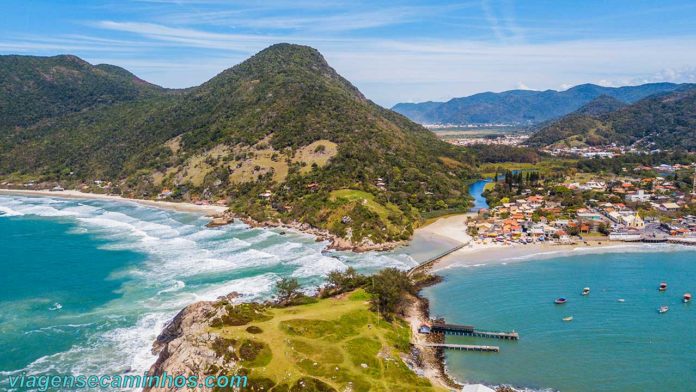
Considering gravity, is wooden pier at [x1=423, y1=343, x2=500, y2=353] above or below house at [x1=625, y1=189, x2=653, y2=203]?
below

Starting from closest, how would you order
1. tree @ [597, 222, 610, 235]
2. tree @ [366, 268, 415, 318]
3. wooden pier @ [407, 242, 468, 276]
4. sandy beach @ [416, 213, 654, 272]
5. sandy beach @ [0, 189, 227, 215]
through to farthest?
tree @ [366, 268, 415, 318], wooden pier @ [407, 242, 468, 276], sandy beach @ [416, 213, 654, 272], tree @ [597, 222, 610, 235], sandy beach @ [0, 189, 227, 215]

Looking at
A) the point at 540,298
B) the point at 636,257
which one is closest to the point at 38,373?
the point at 540,298

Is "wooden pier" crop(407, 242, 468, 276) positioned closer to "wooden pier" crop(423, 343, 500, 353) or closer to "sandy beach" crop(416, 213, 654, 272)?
"sandy beach" crop(416, 213, 654, 272)

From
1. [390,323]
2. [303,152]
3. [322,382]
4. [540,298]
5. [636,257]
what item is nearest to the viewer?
[322,382]

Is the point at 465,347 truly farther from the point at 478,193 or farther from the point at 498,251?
the point at 478,193

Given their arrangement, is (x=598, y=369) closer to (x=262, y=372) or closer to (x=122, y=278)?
(x=262, y=372)

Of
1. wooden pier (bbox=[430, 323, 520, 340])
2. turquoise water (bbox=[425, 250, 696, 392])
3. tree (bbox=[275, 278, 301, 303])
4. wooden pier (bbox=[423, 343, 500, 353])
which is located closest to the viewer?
turquoise water (bbox=[425, 250, 696, 392])

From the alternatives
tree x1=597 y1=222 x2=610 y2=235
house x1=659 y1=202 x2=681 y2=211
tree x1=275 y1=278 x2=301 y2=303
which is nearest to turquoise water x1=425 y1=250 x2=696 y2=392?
tree x1=597 y1=222 x2=610 y2=235
